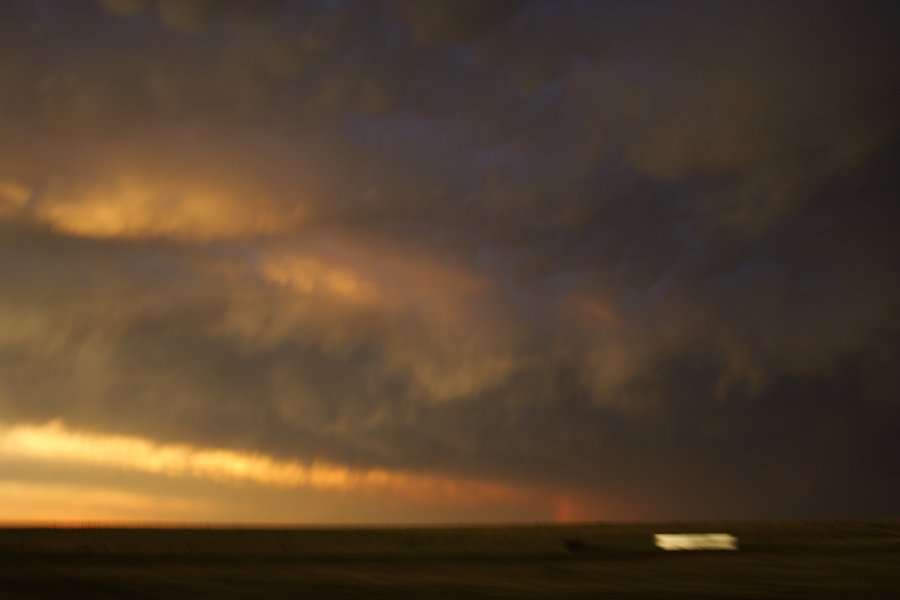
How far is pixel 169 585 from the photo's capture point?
6141cm

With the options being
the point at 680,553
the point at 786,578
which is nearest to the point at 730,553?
the point at 680,553

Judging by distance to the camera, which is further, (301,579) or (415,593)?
(301,579)

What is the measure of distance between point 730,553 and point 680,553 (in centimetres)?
605

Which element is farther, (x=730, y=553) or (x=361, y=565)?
(x=730, y=553)

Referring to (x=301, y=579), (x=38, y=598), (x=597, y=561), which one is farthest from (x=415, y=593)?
(x=597, y=561)

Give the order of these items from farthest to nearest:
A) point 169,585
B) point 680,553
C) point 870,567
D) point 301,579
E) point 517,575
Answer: point 680,553, point 870,567, point 517,575, point 301,579, point 169,585

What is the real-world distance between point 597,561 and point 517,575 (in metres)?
21.6

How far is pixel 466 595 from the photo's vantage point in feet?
182

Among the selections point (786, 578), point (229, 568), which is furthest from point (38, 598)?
point (786, 578)

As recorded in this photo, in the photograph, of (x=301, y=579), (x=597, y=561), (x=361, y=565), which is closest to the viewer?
(x=301, y=579)

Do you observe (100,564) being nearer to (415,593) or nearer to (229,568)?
(229,568)

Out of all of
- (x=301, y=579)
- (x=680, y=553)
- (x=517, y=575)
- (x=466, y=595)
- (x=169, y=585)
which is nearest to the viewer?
(x=466, y=595)

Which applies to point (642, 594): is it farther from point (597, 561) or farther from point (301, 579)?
point (597, 561)

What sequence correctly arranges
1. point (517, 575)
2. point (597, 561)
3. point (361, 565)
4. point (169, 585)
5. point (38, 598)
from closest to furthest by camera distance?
point (38, 598), point (169, 585), point (517, 575), point (361, 565), point (597, 561)
